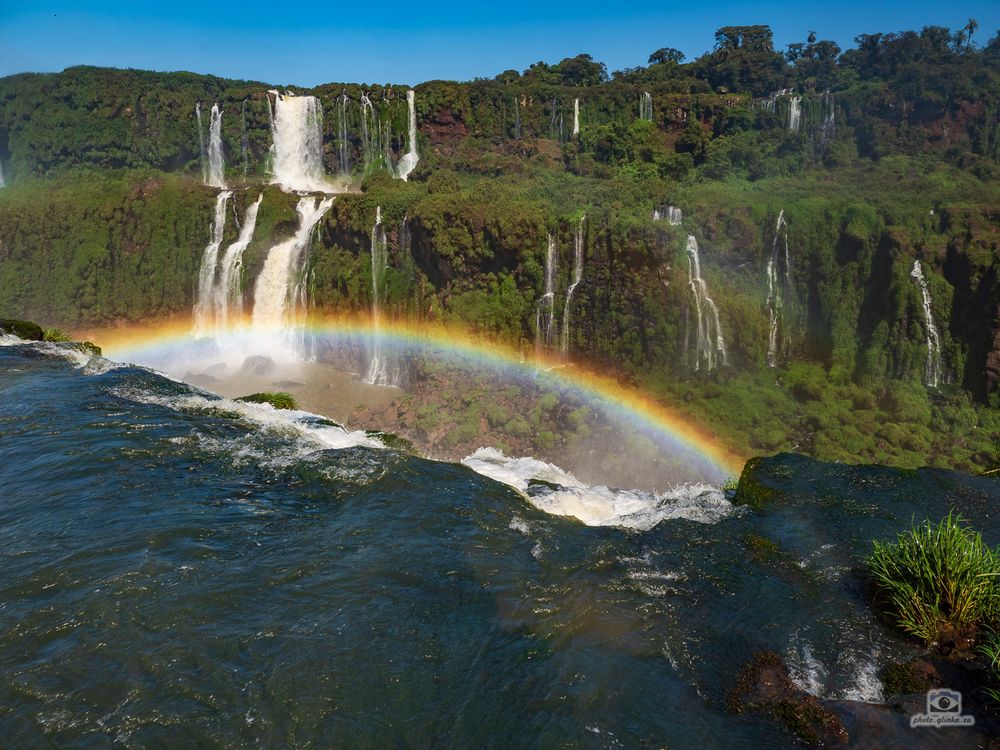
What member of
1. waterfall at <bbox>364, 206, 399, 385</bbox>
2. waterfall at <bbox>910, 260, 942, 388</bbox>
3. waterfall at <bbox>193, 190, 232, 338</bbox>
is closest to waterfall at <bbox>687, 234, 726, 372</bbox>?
waterfall at <bbox>910, 260, 942, 388</bbox>

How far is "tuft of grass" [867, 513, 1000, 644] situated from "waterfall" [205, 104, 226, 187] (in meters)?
54.8

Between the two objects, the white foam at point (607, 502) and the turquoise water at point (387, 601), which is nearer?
the turquoise water at point (387, 601)

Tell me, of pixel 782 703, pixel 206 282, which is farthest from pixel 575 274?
pixel 782 703

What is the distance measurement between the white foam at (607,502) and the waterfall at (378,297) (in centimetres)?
1724

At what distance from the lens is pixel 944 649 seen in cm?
747

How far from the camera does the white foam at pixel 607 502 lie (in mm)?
12055

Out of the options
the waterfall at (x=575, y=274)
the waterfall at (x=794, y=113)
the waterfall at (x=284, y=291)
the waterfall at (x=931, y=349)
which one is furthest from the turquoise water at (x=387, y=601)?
the waterfall at (x=794, y=113)

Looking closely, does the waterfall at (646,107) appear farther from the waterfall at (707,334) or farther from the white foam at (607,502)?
the white foam at (607,502)

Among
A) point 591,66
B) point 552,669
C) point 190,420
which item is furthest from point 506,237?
point 591,66

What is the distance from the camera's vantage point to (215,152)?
53.0 m

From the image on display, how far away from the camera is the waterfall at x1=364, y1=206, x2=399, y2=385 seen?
110 feet

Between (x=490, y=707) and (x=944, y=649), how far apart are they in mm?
5295

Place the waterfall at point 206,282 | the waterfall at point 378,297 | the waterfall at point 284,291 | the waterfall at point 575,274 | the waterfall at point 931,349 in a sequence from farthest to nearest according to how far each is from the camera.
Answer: the waterfall at point 206,282, the waterfall at point 284,291, the waterfall at point 378,297, the waterfall at point 575,274, the waterfall at point 931,349

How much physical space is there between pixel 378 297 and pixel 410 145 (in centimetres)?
2238
